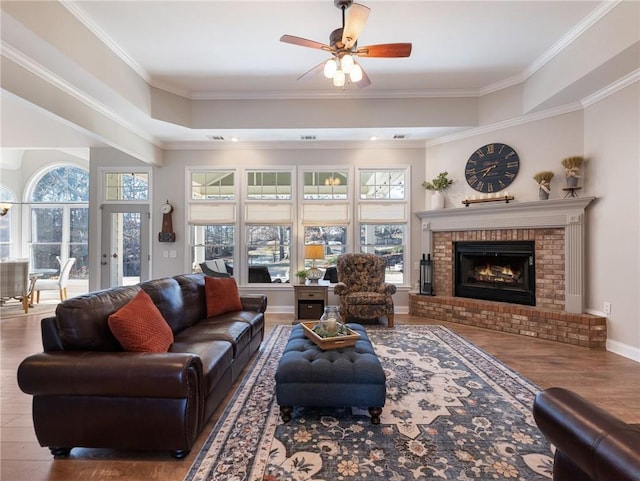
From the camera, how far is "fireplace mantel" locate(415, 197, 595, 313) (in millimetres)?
3898

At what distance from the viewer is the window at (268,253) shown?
18.2ft

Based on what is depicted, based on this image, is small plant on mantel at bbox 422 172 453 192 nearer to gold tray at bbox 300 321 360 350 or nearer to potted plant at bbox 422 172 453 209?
potted plant at bbox 422 172 453 209

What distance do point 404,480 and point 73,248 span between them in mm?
8769

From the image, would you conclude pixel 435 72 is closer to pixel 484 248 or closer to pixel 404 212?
pixel 404 212

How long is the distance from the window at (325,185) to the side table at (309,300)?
1.66 metres

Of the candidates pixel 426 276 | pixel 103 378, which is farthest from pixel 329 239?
pixel 103 378

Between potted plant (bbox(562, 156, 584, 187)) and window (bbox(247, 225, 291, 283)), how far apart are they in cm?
414

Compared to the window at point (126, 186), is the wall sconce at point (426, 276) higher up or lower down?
lower down

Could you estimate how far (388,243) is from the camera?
5.56 metres

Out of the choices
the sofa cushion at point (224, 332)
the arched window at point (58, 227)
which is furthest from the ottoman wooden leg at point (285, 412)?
the arched window at point (58, 227)

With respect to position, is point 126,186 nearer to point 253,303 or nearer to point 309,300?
point 253,303

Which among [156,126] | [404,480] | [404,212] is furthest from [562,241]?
[156,126]

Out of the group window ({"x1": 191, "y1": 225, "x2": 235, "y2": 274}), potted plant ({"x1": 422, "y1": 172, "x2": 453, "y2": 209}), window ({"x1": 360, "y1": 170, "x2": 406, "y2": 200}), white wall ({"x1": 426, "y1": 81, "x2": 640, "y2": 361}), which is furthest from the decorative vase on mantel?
window ({"x1": 191, "y1": 225, "x2": 235, "y2": 274})

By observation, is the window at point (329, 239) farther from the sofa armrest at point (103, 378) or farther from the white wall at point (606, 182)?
the sofa armrest at point (103, 378)
